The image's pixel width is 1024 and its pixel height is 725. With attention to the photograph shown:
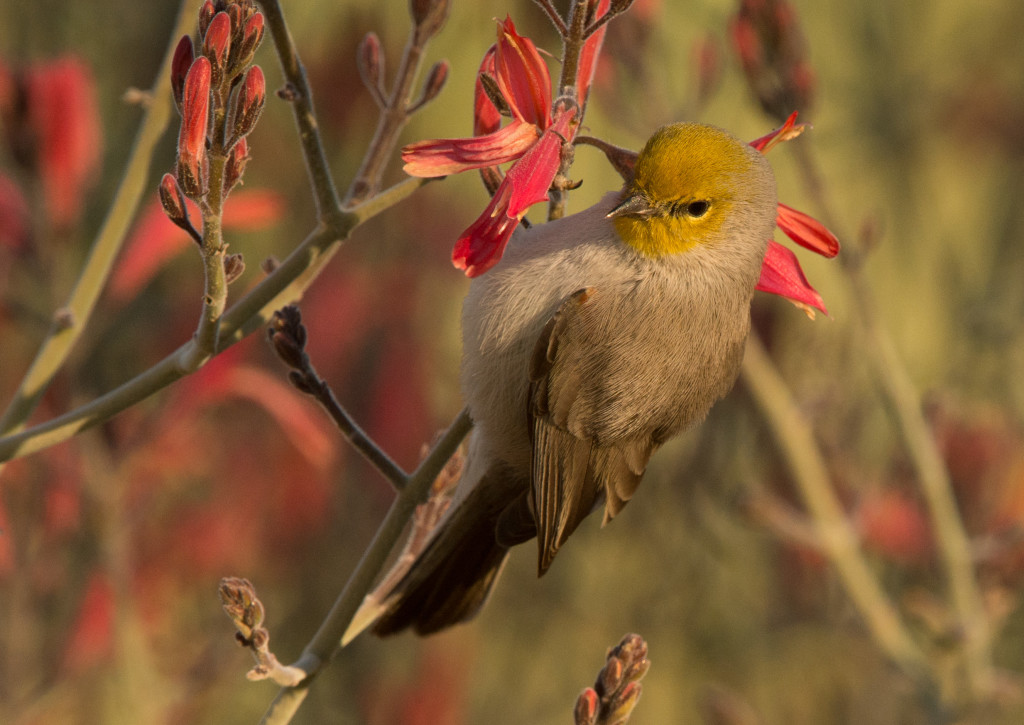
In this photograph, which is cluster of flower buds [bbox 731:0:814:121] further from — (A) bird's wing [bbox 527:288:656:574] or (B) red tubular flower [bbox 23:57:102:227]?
(B) red tubular flower [bbox 23:57:102:227]

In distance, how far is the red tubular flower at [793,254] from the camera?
1.39 m

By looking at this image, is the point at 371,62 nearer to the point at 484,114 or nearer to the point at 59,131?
the point at 484,114

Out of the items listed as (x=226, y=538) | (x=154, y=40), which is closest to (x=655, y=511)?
(x=226, y=538)

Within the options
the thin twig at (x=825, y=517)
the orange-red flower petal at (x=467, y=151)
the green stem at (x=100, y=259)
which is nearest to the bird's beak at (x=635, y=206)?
the orange-red flower petal at (x=467, y=151)

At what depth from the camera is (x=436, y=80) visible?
64.8 inches

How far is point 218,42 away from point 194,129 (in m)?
0.09

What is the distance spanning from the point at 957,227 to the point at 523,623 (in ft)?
9.26

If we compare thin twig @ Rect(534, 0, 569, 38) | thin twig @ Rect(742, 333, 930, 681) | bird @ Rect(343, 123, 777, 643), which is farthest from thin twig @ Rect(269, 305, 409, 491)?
thin twig @ Rect(742, 333, 930, 681)

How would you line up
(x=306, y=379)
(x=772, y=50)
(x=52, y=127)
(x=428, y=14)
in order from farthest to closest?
(x=772, y=50), (x=52, y=127), (x=428, y=14), (x=306, y=379)

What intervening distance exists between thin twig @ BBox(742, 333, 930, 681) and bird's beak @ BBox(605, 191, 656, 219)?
125cm

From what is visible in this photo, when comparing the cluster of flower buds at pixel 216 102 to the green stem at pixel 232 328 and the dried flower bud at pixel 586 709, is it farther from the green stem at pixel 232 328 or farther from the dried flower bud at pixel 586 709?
the dried flower bud at pixel 586 709

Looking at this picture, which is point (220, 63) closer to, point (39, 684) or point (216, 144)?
point (216, 144)

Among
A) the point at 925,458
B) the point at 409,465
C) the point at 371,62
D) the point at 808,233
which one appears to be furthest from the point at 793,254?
the point at 409,465

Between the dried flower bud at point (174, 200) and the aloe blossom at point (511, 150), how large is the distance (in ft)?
0.79
